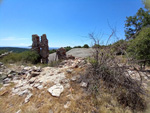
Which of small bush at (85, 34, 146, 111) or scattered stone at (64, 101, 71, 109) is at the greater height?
small bush at (85, 34, 146, 111)

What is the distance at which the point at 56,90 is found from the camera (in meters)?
1.95

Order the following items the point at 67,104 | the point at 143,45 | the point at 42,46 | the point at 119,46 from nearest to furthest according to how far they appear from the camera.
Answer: the point at 67,104, the point at 119,46, the point at 143,45, the point at 42,46

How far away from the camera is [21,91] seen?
2086 mm

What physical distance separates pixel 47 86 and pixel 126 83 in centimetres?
209

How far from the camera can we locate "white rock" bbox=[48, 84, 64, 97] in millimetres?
1855

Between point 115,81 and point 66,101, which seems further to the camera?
point 115,81

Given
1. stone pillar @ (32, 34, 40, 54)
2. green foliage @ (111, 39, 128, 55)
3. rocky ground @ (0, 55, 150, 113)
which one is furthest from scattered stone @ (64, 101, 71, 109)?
stone pillar @ (32, 34, 40, 54)

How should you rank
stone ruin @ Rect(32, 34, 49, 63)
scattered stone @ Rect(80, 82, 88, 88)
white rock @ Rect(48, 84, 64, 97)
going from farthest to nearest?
stone ruin @ Rect(32, 34, 49, 63), scattered stone @ Rect(80, 82, 88, 88), white rock @ Rect(48, 84, 64, 97)

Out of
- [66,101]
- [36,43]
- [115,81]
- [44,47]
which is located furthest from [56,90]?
[36,43]

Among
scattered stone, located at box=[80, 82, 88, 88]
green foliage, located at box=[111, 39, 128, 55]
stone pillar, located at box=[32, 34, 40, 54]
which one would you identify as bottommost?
scattered stone, located at box=[80, 82, 88, 88]

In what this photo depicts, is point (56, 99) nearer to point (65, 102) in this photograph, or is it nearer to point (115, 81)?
point (65, 102)

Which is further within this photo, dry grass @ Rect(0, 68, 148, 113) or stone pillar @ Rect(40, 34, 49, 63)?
stone pillar @ Rect(40, 34, 49, 63)

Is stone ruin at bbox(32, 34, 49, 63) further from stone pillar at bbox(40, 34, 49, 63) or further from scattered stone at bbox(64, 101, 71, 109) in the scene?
scattered stone at bbox(64, 101, 71, 109)

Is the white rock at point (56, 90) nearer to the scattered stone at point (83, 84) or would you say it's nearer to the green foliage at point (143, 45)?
the scattered stone at point (83, 84)
